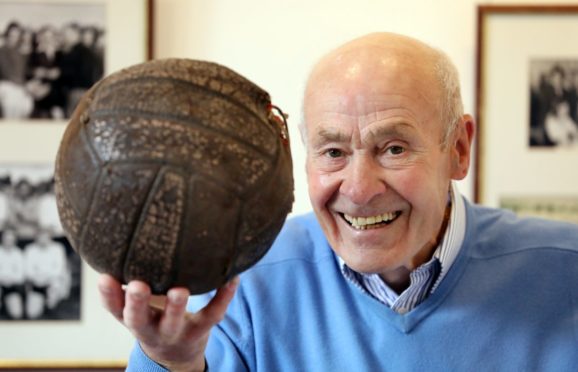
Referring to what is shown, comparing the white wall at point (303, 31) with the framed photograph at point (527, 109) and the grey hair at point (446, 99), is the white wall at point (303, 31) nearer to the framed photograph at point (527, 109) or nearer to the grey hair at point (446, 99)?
the framed photograph at point (527, 109)

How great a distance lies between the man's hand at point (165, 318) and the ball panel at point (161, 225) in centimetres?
5

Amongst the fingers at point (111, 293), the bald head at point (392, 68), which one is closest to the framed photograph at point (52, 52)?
the bald head at point (392, 68)

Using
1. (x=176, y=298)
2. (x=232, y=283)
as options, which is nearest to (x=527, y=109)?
(x=232, y=283)

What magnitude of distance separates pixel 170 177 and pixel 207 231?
0.08 m

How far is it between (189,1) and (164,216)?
122 centimetres

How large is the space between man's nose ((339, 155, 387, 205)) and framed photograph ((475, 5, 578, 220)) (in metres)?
0.78

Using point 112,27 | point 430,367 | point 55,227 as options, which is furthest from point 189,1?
point 430,367

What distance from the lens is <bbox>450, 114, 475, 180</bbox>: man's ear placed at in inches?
60.3

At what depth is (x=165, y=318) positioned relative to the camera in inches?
41.3

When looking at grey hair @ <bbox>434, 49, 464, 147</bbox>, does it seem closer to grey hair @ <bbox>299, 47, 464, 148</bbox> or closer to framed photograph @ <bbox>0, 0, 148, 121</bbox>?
grey hair @ <bbox>299, 47, 464, 148</bbox>

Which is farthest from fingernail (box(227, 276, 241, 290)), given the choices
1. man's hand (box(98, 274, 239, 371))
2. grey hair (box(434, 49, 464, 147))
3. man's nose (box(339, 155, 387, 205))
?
grey hair (box(434, 49, 464, 147))

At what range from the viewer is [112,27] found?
1994 millimetres

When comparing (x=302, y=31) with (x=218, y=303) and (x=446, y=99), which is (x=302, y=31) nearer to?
(x=446, y=99)

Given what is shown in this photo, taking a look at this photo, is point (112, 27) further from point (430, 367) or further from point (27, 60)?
point (430, 367)
